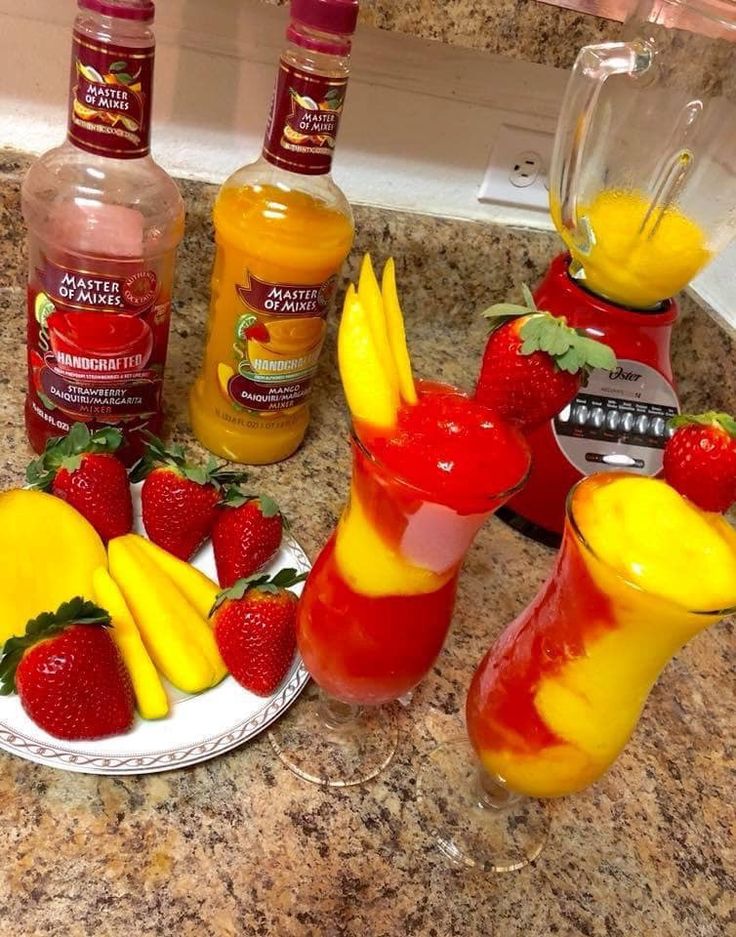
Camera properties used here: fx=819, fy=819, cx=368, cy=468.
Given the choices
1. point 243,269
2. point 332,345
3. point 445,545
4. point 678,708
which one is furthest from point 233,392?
point 678,708

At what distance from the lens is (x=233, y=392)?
2.70ft

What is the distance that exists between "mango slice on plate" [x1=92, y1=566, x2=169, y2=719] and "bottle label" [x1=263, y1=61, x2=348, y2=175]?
388mm

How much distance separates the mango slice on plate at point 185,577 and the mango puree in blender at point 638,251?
455mm

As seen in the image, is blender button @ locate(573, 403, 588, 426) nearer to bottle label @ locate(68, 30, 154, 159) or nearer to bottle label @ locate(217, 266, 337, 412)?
bottle label @ locate(217, 266, 337, 412)

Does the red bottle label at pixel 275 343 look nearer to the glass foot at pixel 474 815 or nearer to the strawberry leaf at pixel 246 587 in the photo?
the strawberry leaf at pixel 246 587

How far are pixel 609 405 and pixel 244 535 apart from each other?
379 mm

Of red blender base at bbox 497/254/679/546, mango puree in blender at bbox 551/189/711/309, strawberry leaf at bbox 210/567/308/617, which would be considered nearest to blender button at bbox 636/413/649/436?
red blender base at bbox 497/254/679/546

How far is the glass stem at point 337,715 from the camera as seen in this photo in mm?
654

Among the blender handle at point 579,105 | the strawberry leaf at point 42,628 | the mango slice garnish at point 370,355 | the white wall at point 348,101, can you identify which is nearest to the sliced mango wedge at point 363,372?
the mango slice garnish at point 370,355

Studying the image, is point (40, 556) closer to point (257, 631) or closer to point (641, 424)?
point (257, 631)

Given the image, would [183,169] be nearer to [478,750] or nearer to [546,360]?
[546,360]

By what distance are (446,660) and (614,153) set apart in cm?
51

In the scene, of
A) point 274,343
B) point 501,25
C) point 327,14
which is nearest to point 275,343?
point 274,343

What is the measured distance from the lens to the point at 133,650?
63cm
